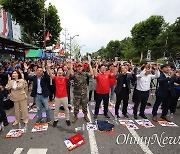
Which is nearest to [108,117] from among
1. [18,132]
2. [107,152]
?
[107,152]

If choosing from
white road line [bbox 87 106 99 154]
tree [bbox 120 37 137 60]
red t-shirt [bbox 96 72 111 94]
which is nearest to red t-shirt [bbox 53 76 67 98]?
red t-shirt [bbox 96 72 111 94]

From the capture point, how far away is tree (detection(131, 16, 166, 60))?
1741 inches

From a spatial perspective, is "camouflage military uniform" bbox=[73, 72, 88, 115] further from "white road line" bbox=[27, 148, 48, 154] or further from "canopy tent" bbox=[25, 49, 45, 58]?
"canopy tent" bbox=[25, 49, 45, 58]

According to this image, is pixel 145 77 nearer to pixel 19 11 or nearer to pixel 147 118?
pixel 147 118

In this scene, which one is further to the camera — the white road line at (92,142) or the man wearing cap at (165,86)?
the man wearing cap at (165,86)

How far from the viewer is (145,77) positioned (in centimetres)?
601

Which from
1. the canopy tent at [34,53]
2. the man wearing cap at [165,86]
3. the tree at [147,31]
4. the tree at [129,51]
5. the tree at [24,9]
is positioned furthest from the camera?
the tree at [129,51]

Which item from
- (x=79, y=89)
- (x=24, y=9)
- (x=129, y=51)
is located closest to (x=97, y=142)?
(x=79, y=89)

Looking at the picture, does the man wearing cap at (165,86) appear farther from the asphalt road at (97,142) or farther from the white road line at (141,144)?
the white road line at (141,144)

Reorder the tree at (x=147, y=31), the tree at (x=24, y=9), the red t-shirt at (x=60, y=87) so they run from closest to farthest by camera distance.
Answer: the red t-shirt at (x=60, y=87) → the tree at (x=24, y=9) → the tree at (x=147, y=31)

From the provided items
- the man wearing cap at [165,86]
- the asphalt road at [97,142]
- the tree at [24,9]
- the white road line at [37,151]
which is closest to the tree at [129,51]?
the tree at [24,9]

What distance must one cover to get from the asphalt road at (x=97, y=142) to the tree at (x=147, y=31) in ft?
135

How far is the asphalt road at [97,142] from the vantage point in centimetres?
409

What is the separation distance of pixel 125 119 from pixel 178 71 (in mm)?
2876
